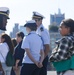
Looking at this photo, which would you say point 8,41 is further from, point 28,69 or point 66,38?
point 66,38

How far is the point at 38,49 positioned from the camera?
7.72 meters

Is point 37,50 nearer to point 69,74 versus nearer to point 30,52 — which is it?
point 30,52

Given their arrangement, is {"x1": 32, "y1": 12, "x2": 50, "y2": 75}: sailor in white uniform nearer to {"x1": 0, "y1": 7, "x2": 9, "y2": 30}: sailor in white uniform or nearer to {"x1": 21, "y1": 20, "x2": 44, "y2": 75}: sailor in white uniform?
{"x1": 21, "y1": 20, "x2": 44, "y2": 75}: sailor in white uniform

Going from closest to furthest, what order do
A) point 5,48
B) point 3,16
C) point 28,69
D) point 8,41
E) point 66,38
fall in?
1. point 66,38
2. point 3,16
3. point 28,69
4. point 5,48
5. point 8,41

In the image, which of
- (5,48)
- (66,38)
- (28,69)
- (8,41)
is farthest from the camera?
(8,41)

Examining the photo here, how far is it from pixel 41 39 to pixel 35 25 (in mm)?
355

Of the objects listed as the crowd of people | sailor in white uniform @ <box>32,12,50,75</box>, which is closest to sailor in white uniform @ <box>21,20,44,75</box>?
the crowd of people

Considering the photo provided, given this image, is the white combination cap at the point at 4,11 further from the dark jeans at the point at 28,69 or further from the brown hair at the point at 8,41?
the brown hair at the point at 8,41

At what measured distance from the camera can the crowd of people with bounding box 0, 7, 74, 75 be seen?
596 centimetres

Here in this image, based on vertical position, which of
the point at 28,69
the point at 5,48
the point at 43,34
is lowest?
the point at 28,69

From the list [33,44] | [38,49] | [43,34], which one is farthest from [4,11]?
[43,34]

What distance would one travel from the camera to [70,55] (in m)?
5.98

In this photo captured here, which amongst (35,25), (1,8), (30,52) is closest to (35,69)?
(30,52)

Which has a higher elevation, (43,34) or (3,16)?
(3,16)
